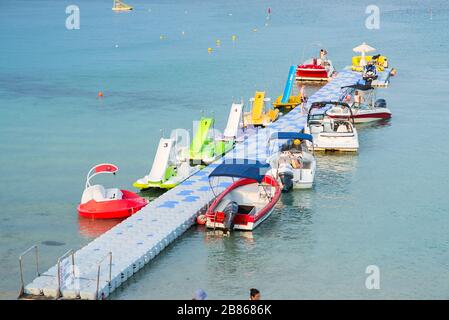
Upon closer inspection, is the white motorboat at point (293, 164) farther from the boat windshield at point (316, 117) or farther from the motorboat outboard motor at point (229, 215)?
the boat windshield at point (316, 117)

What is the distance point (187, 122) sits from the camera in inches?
1833

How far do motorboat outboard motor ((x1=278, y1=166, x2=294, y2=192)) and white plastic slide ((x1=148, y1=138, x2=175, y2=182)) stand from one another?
15.4 feet

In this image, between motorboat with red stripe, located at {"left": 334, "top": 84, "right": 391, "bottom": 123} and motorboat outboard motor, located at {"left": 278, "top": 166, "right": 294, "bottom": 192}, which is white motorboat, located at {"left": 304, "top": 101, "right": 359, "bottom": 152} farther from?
motorboat outboard motor, located at {"left": 278, "top": 166, "right": 294, "bottom": 192}

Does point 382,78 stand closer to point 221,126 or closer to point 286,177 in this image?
point 221,126

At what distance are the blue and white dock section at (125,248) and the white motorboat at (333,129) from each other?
483 cm

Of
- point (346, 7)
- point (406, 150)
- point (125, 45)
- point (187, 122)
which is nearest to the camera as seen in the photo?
point (406, 150)

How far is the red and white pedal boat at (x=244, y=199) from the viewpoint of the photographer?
2714cm

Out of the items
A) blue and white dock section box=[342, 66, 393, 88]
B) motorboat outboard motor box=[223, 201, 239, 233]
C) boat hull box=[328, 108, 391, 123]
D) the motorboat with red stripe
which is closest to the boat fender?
motorboat outboard motor box=[223, 201, 239, 233]

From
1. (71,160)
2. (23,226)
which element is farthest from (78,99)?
(23,226)

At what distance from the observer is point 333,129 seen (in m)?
40.2

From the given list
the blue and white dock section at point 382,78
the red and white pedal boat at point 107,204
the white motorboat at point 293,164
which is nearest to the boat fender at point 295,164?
the white motorboat at point 293,164

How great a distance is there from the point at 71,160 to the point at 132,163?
3054mm

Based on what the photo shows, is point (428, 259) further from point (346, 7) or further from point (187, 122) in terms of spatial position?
point (346, 7)

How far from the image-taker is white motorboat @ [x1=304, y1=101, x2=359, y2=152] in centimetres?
3828
